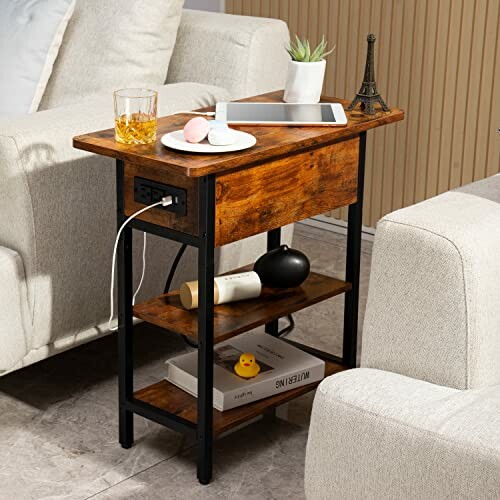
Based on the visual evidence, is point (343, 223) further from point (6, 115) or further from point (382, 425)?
point (382, 425)

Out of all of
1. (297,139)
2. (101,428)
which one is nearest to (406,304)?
(297,139)

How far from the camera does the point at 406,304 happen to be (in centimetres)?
162

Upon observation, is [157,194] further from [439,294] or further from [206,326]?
[439,294]

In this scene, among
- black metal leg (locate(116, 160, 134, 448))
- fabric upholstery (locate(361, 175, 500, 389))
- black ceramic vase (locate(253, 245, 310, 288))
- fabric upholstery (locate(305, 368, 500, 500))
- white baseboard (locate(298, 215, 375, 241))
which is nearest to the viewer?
fabric upholstery (locate(305, 368, 500, 500))

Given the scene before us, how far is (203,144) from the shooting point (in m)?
1.92

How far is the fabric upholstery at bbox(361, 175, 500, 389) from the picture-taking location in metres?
1.56

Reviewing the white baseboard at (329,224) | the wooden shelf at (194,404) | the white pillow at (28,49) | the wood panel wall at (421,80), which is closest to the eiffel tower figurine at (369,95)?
the wooden shelf at (194,404)

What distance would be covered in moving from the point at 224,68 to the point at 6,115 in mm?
507

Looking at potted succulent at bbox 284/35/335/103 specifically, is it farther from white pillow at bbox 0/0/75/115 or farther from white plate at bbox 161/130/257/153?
white pillow at bbox 0/0/75/115

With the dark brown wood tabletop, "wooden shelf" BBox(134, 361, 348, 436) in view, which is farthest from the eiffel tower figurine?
"wooden shelf" BBox(134, 361, 348, 436)

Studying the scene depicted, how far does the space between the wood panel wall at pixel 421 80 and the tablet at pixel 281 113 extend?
96cm

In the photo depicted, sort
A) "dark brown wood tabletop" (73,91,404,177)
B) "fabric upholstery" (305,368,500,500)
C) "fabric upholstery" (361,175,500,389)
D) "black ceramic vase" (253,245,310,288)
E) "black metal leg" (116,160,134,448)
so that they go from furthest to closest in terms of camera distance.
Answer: "black ceramic vase" (253,245,310,288), "black metal leg" (116,160,134,448), "dark brown wood tabletop" (73,91,404,177), "fabric upholstery" (361,175,500,389), "fabric upholstery" (305,368,500,500)

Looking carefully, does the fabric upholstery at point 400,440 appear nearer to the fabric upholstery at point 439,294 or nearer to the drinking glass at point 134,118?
the fabric upholstery at point 439,294

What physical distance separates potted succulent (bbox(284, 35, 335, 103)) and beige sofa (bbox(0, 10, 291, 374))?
0.81ft
